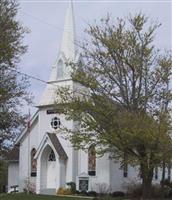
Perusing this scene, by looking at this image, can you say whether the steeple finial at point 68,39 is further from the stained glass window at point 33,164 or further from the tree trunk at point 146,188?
the tree trunk at point 146,188

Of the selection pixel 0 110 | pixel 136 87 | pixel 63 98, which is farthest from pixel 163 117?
pixel 0 110

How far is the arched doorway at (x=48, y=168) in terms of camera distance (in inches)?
1860

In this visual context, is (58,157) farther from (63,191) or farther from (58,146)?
(63,191)

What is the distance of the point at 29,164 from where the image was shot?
50375 mm

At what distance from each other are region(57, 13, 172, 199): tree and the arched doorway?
10317 millimetres

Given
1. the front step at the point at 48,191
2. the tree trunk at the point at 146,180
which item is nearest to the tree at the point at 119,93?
the tree trunk at the point at 146,180

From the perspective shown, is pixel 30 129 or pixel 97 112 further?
pixel 30 129

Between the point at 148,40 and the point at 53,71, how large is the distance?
1594 cm

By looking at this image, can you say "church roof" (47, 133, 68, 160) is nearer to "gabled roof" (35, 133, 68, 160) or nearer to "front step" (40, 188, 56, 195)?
"gabled roof" (35, 133, 68, 160)

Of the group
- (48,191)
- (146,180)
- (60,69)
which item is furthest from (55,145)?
(146,180)

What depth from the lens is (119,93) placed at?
36938 mm

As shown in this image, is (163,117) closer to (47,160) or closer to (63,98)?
(63,98)

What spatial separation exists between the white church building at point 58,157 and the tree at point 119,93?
7561 millimetres

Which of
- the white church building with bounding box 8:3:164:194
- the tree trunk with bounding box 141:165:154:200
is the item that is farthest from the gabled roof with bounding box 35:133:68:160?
the tree trunk with bounding box 141:165:154:200
